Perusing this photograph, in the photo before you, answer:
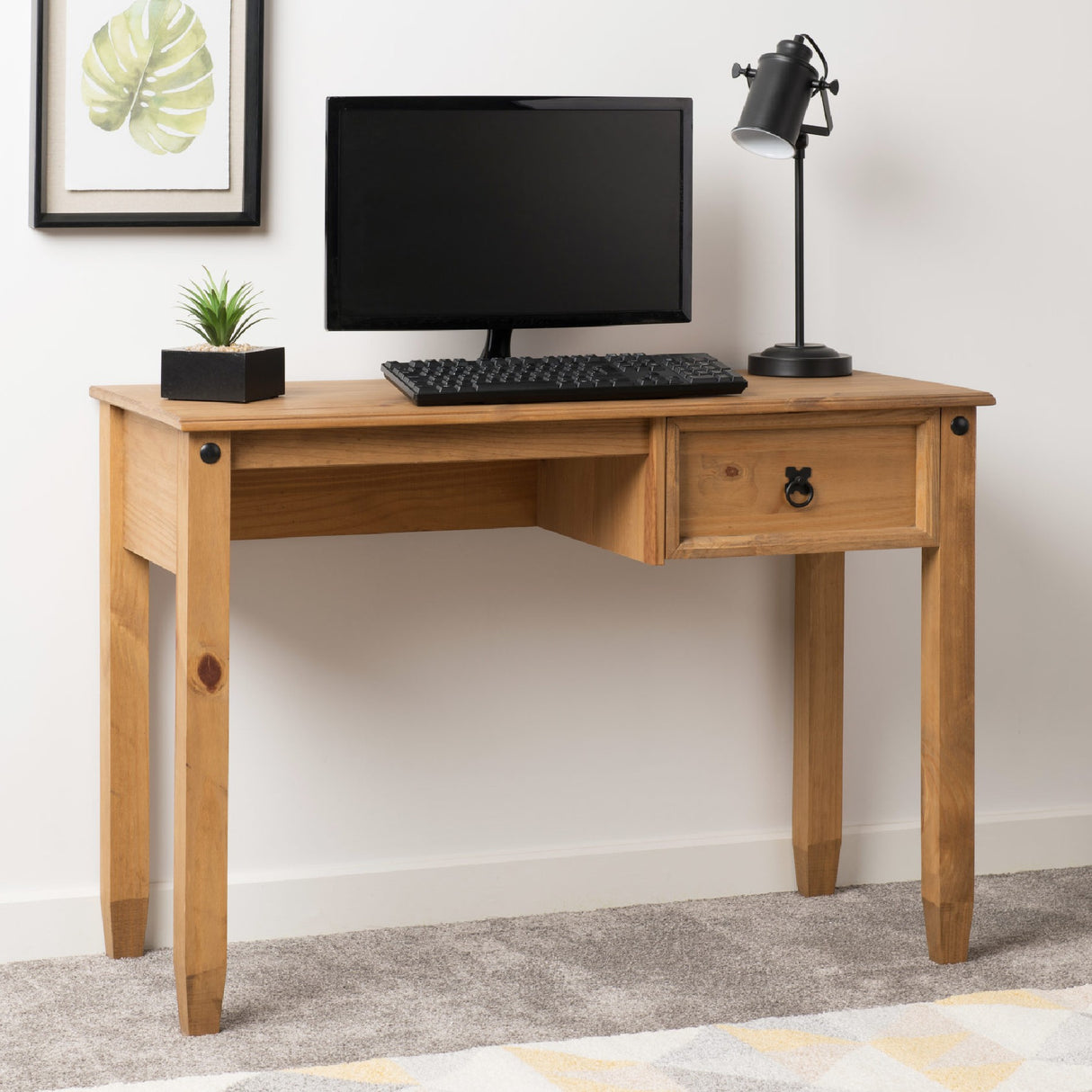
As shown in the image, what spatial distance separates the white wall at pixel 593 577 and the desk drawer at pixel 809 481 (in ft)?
1.62

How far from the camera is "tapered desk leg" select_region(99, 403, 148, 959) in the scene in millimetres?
2100

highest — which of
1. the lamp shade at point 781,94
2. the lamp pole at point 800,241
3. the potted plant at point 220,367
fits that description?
the lamp shade at point 781,94

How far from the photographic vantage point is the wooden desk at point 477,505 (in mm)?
1796

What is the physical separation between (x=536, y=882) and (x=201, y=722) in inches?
31.6

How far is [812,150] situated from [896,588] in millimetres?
752

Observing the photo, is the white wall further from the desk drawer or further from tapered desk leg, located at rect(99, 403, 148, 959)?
the desk drawer

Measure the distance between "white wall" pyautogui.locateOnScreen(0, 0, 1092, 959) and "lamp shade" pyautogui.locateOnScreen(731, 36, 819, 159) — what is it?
0.19m

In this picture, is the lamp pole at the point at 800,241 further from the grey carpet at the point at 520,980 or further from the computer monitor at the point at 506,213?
the grey carpet at the point at 520,980

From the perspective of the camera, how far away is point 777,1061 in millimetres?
1832

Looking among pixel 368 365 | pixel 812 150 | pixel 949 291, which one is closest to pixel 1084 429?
pixel 949 291

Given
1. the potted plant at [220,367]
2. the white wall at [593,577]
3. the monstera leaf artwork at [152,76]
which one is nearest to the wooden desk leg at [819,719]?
the white wall at [593,577]

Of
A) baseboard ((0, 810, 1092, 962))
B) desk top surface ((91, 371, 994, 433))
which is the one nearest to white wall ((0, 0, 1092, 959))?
baseboard ((0, 810, 1092, 962))

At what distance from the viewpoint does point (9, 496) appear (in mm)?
2156

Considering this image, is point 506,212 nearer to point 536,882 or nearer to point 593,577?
point 593,577
